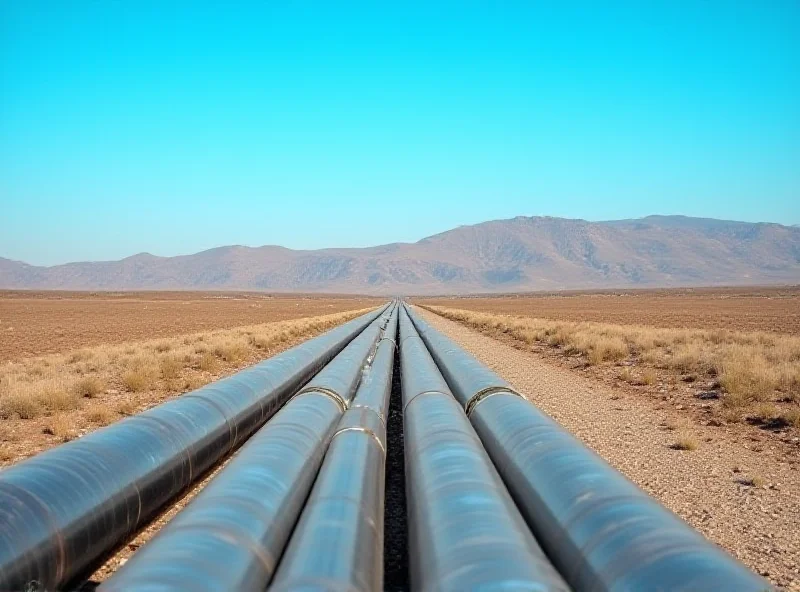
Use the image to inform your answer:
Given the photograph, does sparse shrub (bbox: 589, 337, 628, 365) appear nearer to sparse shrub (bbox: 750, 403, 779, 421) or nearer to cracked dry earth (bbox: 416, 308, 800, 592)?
cracked dry earth (bbox: 416, 308, 800, 592)

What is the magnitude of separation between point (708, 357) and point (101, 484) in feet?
44.3

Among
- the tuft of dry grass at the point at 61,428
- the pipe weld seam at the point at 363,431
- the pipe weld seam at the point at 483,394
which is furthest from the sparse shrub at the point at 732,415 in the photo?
the tuft of dry grass at the point at 61,428

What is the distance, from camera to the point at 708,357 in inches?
529

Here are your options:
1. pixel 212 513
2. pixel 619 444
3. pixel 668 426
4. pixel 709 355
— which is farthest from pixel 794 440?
pixel 212 513

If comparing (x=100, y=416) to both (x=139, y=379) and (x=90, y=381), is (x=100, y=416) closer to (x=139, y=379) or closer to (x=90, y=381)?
(x=90, y=381)

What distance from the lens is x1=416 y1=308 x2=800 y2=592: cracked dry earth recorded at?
4.57 m

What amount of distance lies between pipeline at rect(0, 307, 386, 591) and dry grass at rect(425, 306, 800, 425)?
8.27 m

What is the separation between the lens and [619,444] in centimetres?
756

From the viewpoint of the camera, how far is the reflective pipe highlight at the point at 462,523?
104 inches

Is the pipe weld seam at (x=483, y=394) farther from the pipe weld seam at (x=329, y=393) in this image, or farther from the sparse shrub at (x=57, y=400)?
the sparse shrub at (x=57, y=400)

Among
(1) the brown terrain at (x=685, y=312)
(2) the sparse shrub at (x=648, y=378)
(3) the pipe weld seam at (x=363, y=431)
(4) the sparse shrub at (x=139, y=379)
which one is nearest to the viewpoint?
(3) the pipe weld seam at (x=363, y=431)

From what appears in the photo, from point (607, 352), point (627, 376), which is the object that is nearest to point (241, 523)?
point (627, 376)

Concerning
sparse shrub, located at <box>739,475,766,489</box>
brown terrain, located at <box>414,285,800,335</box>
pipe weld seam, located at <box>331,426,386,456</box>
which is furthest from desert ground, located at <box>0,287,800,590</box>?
brown terrain, located at <box>414,285,800,335</box>

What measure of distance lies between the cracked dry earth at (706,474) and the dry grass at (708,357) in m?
1.65
